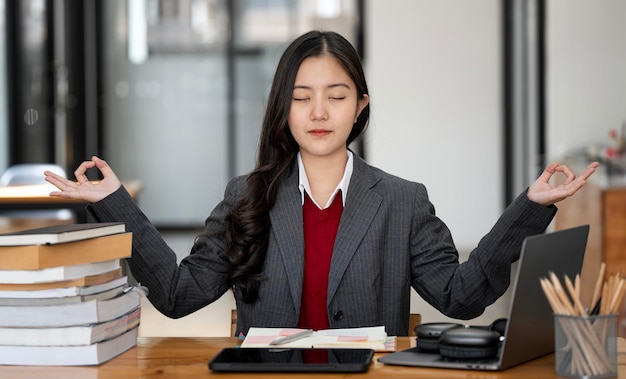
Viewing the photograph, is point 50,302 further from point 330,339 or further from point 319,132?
point 319,132

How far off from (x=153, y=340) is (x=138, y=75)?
7.31 meters

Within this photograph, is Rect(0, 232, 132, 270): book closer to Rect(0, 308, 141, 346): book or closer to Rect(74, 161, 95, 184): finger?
Rect(0, 308, 141, 346): book

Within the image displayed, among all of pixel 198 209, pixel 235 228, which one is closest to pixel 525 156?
pixel 198 209

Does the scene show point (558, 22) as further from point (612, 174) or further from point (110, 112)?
point (110, 112)

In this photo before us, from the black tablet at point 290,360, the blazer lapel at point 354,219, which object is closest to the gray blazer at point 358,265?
the blazer lapel at point 354,219

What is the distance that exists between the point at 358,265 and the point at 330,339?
1.29ft

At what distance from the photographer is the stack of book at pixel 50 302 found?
1.68 meters

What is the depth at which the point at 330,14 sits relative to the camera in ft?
29.1

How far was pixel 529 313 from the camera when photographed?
1.63m

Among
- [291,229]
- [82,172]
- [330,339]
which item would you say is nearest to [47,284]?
[82,172]

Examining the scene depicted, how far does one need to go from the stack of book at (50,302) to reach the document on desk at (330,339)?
277mm

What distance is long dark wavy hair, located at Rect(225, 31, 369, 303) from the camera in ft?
7.30

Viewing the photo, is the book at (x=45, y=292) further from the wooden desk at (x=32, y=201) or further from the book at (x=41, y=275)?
the wooden desk at (x=32, y=201)

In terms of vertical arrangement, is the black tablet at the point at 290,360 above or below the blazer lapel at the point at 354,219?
below
